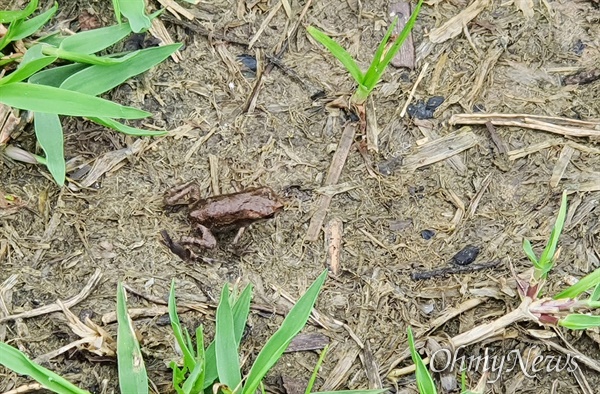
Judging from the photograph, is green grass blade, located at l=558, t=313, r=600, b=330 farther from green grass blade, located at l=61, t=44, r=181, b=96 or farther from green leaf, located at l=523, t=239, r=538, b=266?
green grass blade, located at l=61, t=44, r=181, b=96

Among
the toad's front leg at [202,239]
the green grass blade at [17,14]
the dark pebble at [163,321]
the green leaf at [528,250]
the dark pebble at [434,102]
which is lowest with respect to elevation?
the green leaf at [528,250]

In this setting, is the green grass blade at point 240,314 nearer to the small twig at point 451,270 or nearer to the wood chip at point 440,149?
the small twig at point 451,270

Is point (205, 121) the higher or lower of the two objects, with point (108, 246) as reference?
higher

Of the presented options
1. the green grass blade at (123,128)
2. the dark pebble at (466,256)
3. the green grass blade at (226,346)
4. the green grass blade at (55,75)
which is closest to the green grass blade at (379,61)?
the dark pebble at (466,256)

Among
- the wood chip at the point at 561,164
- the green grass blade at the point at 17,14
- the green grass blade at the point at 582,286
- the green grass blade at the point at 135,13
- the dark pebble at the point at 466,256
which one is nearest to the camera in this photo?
the green grass blade at the point at 582,286

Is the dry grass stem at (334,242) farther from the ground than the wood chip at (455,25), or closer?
closer

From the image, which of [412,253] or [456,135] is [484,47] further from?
[412,253]

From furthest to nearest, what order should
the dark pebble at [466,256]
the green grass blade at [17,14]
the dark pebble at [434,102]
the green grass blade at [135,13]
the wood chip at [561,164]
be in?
the dark pebble at [434,102]
the wood chip at [561,164]
the dark pebble at [466,256]
the green grass blade at [135,13]
the green grass blade at [17,14]

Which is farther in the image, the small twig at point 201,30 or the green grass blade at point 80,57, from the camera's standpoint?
the small twig at point 201,30

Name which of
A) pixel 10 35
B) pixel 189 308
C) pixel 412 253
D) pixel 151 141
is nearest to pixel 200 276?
pixel 189 308
